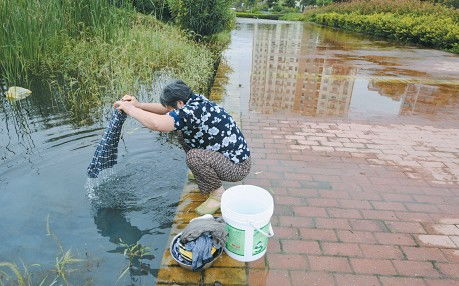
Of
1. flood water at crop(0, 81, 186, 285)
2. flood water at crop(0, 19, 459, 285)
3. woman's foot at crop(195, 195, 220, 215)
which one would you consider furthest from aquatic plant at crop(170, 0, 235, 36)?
woman's foot at crop(195, 195, 220, 215)

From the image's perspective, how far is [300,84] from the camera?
7.11 meters

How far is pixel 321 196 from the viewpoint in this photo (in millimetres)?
3180

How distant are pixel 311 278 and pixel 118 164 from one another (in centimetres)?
248

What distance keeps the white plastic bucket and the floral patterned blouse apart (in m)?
0.51

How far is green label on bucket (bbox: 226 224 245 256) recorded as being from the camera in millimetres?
2180

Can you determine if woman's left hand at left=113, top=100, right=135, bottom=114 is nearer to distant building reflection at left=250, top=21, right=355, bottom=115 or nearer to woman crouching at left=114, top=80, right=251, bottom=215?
woman crouching at left=114, top=80, right=251, bottom=215

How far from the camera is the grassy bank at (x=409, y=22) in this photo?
1388cm

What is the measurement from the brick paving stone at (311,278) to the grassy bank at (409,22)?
13492 millimetres

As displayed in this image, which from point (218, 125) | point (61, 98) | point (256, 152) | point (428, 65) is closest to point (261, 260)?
point (218, 125)

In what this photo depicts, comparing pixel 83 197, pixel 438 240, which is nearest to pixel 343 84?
pixel 438 240

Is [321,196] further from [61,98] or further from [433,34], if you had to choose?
[433,34]

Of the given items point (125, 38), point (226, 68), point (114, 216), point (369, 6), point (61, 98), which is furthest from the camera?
point (369, 6)

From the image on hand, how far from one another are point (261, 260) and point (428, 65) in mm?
9803

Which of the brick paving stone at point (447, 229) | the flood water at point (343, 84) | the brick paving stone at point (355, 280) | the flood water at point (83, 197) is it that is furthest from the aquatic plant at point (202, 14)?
the brick paving stone at point (355, 280)
